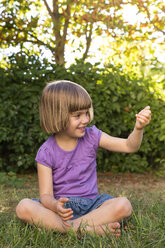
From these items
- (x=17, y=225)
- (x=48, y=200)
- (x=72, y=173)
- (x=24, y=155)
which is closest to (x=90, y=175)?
(x=72, y=173)

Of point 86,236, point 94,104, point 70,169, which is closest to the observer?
point 86,236

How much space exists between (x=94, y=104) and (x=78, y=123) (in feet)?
7.76

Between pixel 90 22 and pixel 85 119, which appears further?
pixel 90 22

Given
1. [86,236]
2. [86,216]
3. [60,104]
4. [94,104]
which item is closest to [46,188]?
[86,216]

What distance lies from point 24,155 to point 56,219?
8.28 ft

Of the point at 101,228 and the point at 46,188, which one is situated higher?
the point at 46,188

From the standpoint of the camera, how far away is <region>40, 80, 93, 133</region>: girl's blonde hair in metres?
2.30

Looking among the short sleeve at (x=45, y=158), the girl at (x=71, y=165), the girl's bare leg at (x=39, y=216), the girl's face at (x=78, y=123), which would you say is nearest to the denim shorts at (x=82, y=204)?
the girl at (x=71, y=165)

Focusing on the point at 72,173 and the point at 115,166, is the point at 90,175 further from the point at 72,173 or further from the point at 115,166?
the point at 115,166

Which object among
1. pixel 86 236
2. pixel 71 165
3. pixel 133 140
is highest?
pixel 133 140

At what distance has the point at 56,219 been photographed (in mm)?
2143

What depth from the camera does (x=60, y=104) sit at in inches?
90.9

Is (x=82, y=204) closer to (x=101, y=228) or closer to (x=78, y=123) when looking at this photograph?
(x=101, y=228)

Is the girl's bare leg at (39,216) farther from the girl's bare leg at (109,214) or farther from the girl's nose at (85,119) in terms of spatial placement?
the girl's nose at (85,119)
